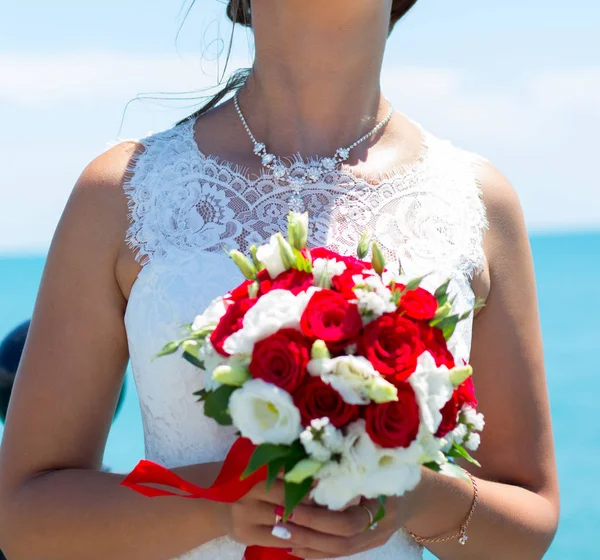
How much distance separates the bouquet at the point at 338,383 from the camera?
74.1 inches

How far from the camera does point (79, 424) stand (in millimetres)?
2676

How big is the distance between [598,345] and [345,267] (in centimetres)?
2795

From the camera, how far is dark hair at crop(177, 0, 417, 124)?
322 cm

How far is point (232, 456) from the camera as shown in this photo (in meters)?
2.15

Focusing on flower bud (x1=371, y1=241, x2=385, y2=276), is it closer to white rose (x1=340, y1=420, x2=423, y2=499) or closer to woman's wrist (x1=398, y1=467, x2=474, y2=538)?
white rose (x1=340, y1=420, x2=423, y2=499)

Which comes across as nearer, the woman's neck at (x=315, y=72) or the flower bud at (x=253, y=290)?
the flower bud at (x=253, y=290)

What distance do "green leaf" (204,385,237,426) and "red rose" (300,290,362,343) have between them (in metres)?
0.20

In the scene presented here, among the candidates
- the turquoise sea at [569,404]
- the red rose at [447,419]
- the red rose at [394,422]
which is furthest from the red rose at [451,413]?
the turquoise sea at [569,404]

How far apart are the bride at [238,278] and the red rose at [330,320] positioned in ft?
1.93

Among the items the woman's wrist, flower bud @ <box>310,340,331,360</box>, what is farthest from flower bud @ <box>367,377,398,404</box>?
the woman's wrist

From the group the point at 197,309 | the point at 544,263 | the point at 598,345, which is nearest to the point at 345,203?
the point at 197,309

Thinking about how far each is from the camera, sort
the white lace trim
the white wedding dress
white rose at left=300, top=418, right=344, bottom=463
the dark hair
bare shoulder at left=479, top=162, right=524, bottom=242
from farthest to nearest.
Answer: the dark hair → bare shoulder at left=479, top=162, right=524, bottom=242 → the white lace trim → the white wedding dress → white rose at left=300, top=418, right=344, bottom=463

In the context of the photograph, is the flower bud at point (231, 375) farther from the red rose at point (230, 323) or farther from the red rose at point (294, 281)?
the red rose at point (294, 281)

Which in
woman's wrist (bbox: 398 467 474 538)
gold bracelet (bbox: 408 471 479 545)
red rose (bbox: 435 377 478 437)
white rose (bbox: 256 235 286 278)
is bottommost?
gold bracelet (bbox: 408 471 479 545)
